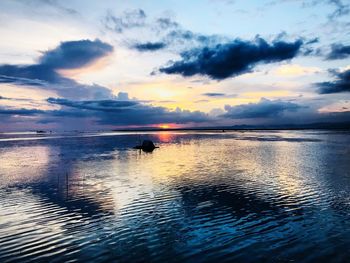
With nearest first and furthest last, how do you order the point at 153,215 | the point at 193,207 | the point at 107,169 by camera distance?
the point at 153,215 < the point at 193,207 < the point at 107,169

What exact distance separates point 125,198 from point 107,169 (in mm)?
18846

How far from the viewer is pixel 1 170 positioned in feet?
141

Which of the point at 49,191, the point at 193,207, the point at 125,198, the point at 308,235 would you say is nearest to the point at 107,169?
the point at 49,191

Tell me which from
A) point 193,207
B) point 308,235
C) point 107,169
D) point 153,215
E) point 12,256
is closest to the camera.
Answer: point 12,256

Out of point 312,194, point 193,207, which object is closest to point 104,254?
point 193,207

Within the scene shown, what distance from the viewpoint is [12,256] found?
535 inches

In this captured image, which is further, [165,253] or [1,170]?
[1,170]

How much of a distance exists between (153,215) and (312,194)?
49.7 feet

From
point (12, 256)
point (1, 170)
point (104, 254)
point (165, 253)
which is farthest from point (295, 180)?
point (1, 170)

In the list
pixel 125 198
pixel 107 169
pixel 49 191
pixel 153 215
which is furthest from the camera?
pixel 107 169

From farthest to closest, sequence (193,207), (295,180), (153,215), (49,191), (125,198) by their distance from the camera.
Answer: (295,180), (49,191), (125,198), (193,207), (153,215)

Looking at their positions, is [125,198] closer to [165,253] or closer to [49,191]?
[49,191]

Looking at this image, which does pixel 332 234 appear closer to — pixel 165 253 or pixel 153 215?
pixel 165 253

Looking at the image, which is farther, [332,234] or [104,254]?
[332,234]
